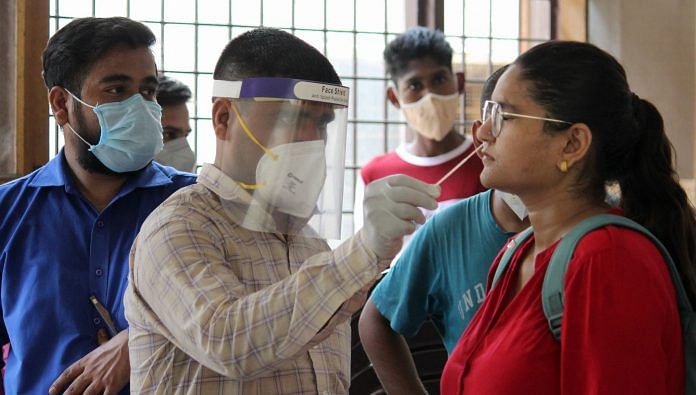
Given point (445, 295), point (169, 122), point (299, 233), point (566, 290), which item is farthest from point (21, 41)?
point (566, 290)

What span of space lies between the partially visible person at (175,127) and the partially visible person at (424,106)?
79cm

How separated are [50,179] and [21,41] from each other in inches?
98.4

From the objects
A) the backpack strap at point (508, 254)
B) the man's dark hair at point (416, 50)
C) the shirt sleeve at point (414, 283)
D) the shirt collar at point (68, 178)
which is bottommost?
the shirt sleeve at point (414, 283)

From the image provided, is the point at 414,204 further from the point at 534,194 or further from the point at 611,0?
the point at 611,0

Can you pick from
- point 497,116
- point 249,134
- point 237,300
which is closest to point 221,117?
point 249,134

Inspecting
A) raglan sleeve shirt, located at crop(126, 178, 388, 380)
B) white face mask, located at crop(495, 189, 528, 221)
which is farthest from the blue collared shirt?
white face mask, located at crop(495, 189, 528, 221)

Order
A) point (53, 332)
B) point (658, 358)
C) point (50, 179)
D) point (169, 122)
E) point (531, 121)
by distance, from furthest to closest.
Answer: point (169, 122), point (50, 179), point (53, 332), point (531, 121), point (658, 358)

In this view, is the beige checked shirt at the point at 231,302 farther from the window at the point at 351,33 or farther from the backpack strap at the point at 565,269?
the window at the point at 351,33

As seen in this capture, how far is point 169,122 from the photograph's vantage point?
13.3 ft

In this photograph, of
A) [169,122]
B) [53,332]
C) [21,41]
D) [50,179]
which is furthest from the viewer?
[21,41]

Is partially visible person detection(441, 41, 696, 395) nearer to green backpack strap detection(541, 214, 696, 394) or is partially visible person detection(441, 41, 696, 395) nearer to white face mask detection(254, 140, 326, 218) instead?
green backpack strap detection(541, 214, 696, 394)

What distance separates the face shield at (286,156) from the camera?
5.35ft

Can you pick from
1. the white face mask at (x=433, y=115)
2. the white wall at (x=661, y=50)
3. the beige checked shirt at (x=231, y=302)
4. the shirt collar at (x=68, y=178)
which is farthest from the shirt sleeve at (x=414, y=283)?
the white wall at (x=661, y=50)

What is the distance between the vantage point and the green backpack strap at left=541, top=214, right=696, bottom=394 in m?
1.67
